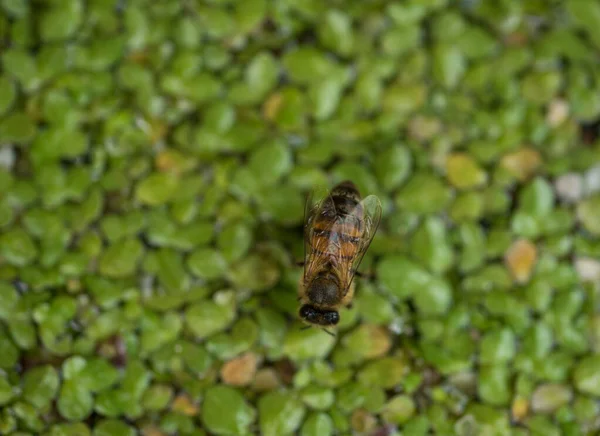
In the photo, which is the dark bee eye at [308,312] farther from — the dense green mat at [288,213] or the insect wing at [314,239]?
the dense green mat at [288,213]

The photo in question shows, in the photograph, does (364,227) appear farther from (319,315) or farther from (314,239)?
(319,315)

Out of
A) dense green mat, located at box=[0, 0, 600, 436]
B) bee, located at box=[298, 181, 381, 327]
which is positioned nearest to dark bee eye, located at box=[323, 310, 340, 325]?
bee, located at box=[298, 181, 381, 327]

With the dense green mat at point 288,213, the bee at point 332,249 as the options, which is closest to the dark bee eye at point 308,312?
the bee at point 332,249

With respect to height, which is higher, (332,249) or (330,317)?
(332,249)

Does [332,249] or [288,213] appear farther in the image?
[288,213]

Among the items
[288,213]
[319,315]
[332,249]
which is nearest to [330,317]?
[319,315]

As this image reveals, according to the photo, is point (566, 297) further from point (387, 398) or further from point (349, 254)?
point (349, 254)

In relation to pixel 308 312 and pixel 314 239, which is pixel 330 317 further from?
pixel 314 239
